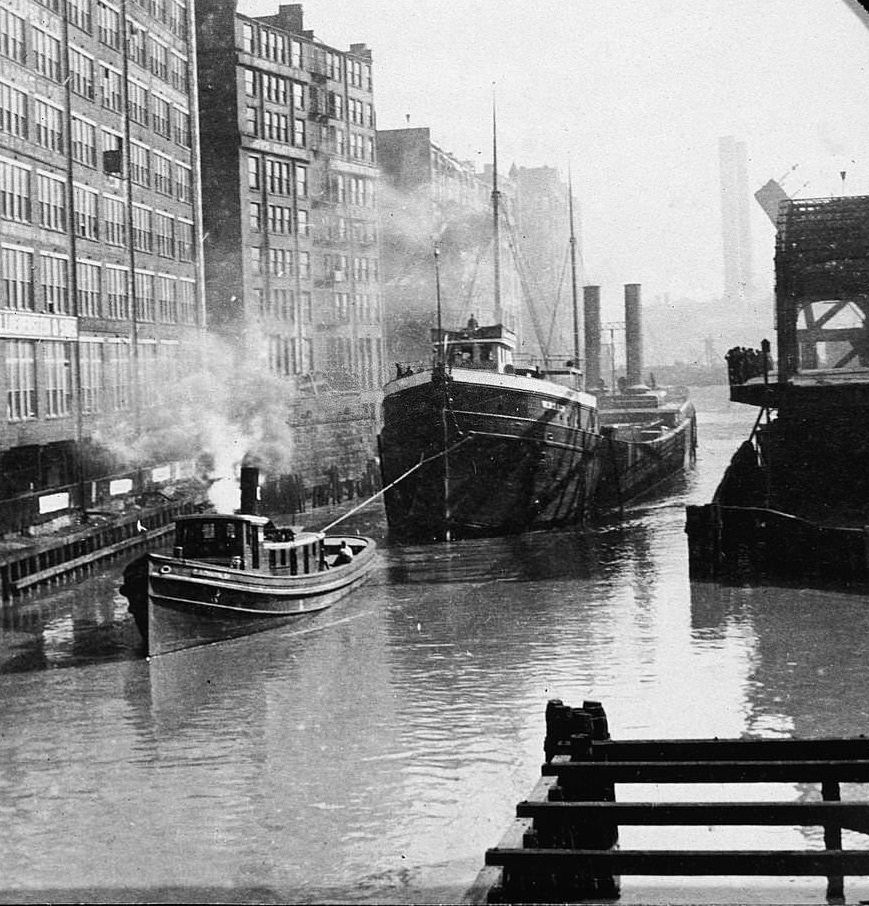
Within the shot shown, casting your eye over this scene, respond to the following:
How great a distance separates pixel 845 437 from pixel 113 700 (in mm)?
15424

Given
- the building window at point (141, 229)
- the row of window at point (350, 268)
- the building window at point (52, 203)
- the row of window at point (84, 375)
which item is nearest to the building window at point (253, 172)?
the building window at point (141, 229)

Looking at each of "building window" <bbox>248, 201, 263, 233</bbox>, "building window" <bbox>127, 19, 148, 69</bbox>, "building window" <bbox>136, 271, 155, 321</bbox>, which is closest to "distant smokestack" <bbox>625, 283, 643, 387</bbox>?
"building window" <bbox>248, 201, 263, 233</bbox>

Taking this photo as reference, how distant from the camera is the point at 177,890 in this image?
8.97m

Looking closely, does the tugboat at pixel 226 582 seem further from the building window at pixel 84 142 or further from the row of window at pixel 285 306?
the building window at pixel 84 142

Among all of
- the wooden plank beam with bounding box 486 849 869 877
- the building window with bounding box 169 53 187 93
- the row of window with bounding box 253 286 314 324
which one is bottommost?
the wooden plank beam with bounding box 486 849 869 877

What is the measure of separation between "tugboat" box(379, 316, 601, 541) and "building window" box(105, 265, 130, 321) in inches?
311

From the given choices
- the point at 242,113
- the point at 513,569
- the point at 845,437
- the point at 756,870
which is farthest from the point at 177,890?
the point at 242,113

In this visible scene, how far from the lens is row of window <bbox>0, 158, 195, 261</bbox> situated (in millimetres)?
28125

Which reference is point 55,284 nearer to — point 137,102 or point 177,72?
point 137,102

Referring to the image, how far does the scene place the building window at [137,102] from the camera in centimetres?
3288

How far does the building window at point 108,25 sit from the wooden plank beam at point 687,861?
2932 cm

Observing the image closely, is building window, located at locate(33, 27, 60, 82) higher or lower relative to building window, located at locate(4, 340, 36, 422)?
higher

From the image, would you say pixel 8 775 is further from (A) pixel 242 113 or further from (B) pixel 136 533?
(A) pixel 242 113

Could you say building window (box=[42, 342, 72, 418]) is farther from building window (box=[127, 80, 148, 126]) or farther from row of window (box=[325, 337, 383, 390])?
row of window (box=[325, 337, 383, 390])
